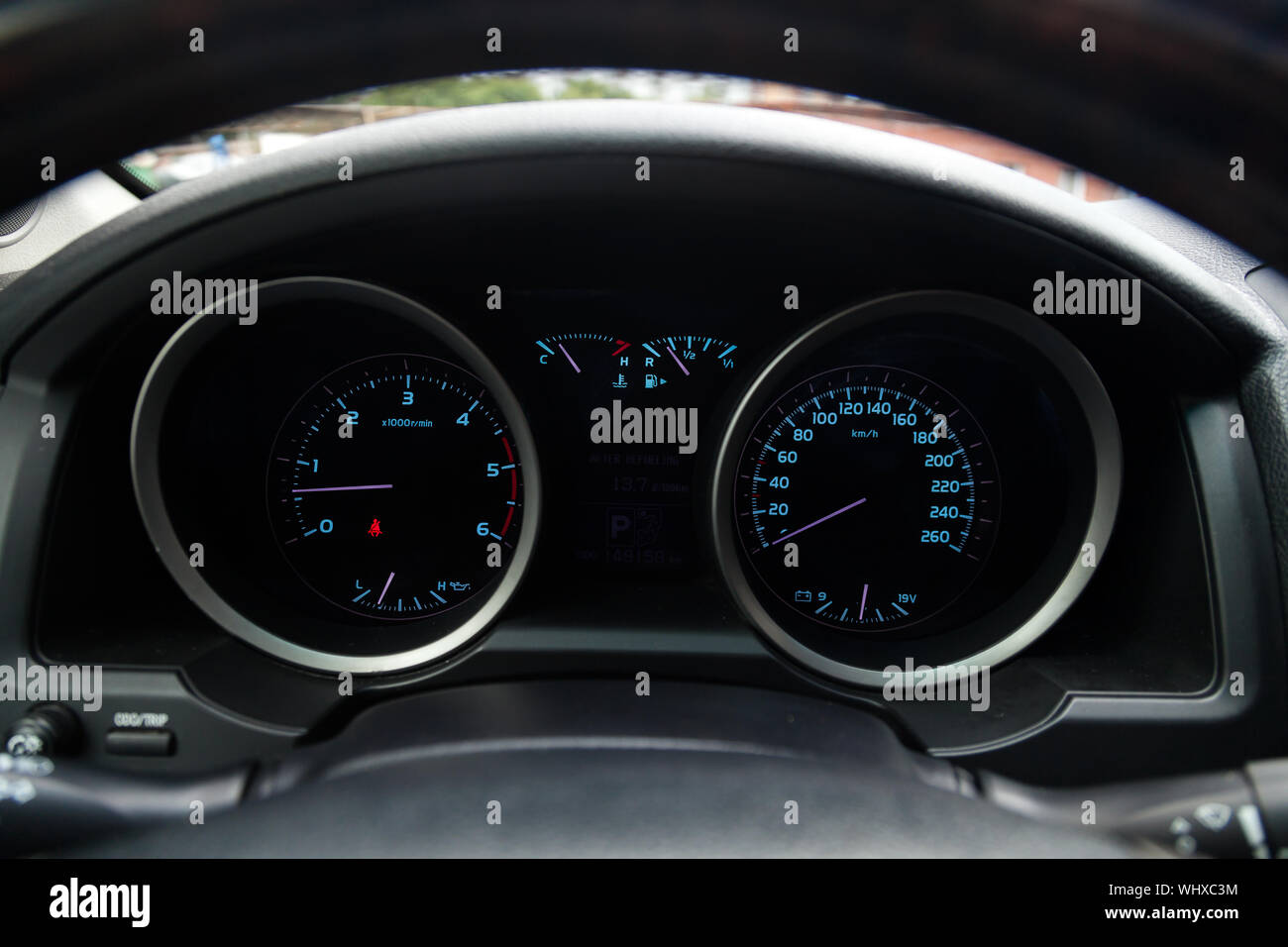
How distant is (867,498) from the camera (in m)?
2.43

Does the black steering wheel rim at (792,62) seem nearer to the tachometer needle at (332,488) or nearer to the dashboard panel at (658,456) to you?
the dashboard panel at (658,456)

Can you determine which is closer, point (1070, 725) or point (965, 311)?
point (1070, 725)

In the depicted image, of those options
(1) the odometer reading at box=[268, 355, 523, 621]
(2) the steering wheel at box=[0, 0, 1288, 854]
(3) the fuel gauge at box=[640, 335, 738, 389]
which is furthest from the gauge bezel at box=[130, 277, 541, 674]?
(2) the steering wheel at box=[0, 0, 1288, 854]

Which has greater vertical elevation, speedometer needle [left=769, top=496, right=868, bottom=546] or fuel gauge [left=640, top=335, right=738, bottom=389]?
fuel gauge [left=640, top=335, right=738, bottom=389]

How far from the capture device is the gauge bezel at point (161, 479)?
6.81ft

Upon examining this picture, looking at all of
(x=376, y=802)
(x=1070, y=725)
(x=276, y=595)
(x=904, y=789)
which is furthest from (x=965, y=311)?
(x=276, y=595)

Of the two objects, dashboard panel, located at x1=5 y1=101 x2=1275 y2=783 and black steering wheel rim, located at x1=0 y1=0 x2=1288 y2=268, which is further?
dashboard panel, located at x1=5 y1=101 x2=1275 y2=783

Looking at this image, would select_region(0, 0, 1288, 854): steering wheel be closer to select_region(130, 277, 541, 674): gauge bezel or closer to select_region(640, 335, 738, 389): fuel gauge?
select_region(130, 277, 541, 674): gauge bezel

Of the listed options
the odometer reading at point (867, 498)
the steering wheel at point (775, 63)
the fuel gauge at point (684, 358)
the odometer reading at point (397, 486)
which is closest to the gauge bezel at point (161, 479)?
the odometer reading at point (397, 486)

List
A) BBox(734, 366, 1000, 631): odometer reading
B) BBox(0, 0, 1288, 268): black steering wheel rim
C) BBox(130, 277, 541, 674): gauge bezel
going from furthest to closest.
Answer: BBox(734, 366, 1000, 631): odometer reading < BBox(130, 277, 541, 674): gauge bezel < BBox(0, 0, 1288, 268): black steering wheel rim

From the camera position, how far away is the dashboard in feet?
5.61

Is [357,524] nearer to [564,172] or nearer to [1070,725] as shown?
[564,172]

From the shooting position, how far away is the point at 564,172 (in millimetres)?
1654

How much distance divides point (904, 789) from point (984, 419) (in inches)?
44.8
